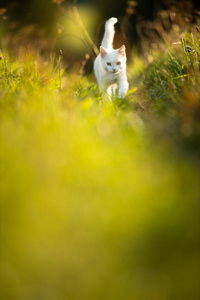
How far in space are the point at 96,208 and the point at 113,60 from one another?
94.9 inches

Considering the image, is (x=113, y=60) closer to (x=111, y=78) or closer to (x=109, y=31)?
(x=111, y=78)

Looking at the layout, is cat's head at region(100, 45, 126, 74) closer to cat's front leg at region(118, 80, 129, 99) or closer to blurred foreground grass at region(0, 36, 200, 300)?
cat's front leg at region(118, 80, 129, 99)

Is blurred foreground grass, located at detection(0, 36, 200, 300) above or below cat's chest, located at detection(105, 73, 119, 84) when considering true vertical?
below

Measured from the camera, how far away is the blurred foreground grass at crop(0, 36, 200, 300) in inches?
37.6

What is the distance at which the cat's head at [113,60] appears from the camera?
322 cm

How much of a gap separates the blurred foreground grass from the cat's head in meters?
1.67

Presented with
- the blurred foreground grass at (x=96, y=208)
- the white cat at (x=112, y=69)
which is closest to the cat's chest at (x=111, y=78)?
the white cat at (x=112, y=69)

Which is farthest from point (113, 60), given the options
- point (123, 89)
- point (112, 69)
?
point (123, 89)

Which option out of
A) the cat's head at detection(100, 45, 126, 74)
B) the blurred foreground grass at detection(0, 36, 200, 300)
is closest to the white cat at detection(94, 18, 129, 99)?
the cat's head at detection(100, 45, 126, 74)

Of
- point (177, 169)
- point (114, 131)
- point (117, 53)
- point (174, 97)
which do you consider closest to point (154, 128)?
A: point (114, 131)

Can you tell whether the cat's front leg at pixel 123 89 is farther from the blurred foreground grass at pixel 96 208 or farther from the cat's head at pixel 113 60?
the blurred foreground grass at pixel 96 208

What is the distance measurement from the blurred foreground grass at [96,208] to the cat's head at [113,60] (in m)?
1.67

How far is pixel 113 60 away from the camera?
128 inches

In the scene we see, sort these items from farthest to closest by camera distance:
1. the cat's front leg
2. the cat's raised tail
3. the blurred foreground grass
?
1. the cat's raised tail
2. the cat's front leg
3. the blurred foreground grass
